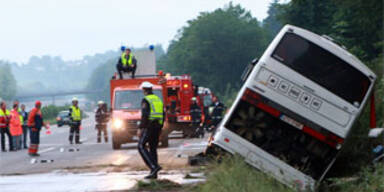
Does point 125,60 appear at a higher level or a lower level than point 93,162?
higher

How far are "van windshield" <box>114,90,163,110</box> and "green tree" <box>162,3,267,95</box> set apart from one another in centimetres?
7716

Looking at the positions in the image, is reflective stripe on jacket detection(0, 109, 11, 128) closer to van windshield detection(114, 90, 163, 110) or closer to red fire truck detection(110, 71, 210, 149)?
red fire truck detection(110, 71, 210, 149)

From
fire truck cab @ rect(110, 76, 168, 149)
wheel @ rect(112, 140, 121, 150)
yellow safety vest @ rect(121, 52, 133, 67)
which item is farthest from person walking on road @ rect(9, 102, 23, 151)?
yellow safety vest @ rect(121, 52, 133, 67)

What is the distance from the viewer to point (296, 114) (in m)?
13.5

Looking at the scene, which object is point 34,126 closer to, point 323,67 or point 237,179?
point 323,67

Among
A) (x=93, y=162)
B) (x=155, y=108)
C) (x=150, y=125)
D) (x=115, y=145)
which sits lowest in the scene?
(x=115, y=145)

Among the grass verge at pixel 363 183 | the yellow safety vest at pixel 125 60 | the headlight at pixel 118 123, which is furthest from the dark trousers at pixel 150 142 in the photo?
the yellow safety vest at pixel 125 60

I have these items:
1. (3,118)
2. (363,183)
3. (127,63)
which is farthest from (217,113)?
(363,183)

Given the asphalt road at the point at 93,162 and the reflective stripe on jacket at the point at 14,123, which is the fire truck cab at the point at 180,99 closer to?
the asphalt road at the point at 93,162

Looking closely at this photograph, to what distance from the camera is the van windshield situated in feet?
89.1

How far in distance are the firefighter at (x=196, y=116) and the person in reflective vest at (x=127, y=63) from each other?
151 inches

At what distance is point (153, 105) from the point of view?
15.1 m

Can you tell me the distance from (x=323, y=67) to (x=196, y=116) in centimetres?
1836

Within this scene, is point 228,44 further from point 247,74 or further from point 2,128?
point 247,74
